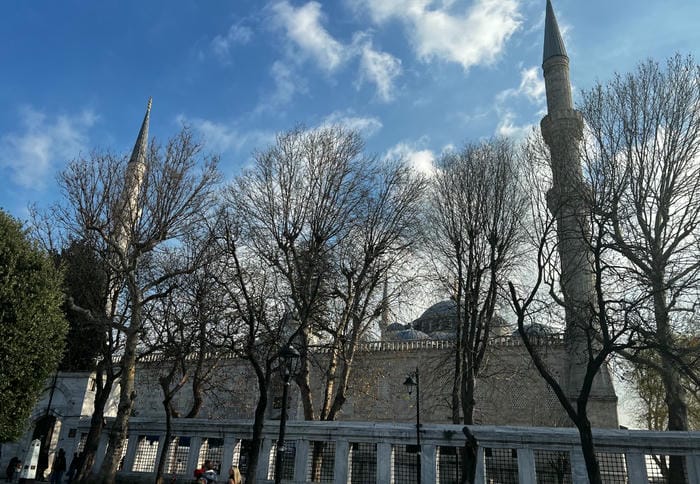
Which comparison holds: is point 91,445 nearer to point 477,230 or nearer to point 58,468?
point 58,468

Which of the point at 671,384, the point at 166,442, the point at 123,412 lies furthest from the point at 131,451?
the point at 671,384

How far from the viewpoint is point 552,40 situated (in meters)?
24.1

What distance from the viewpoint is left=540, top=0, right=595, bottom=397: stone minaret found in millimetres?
11594

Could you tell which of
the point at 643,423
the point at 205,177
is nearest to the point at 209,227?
A: the point at 205,177

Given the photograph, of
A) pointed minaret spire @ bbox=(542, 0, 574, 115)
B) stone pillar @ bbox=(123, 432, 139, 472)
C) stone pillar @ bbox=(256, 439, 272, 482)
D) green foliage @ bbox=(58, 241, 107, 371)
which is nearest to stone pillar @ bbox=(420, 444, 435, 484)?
stone pillar @ bbox=(256, 439, 272, 482)

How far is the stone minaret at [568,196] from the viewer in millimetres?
11594

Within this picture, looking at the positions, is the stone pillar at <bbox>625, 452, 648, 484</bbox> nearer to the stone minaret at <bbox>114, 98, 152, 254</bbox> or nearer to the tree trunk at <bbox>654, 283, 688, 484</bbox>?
the tree trunk at <bbox>654, 283, 688, 484</bbox>

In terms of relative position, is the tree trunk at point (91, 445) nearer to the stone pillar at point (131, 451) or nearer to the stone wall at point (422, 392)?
the stone pillar at point (131, 451)

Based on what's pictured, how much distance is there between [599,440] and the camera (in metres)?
11.3

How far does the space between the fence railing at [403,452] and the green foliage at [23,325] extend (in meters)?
4.48

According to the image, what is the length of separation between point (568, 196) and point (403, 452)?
7.55 m

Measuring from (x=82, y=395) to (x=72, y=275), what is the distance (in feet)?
22.6

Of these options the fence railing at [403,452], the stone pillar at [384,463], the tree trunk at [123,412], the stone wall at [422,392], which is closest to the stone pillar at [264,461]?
the fence railing at [403,452]

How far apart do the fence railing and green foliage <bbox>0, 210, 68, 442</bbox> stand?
4.48m
